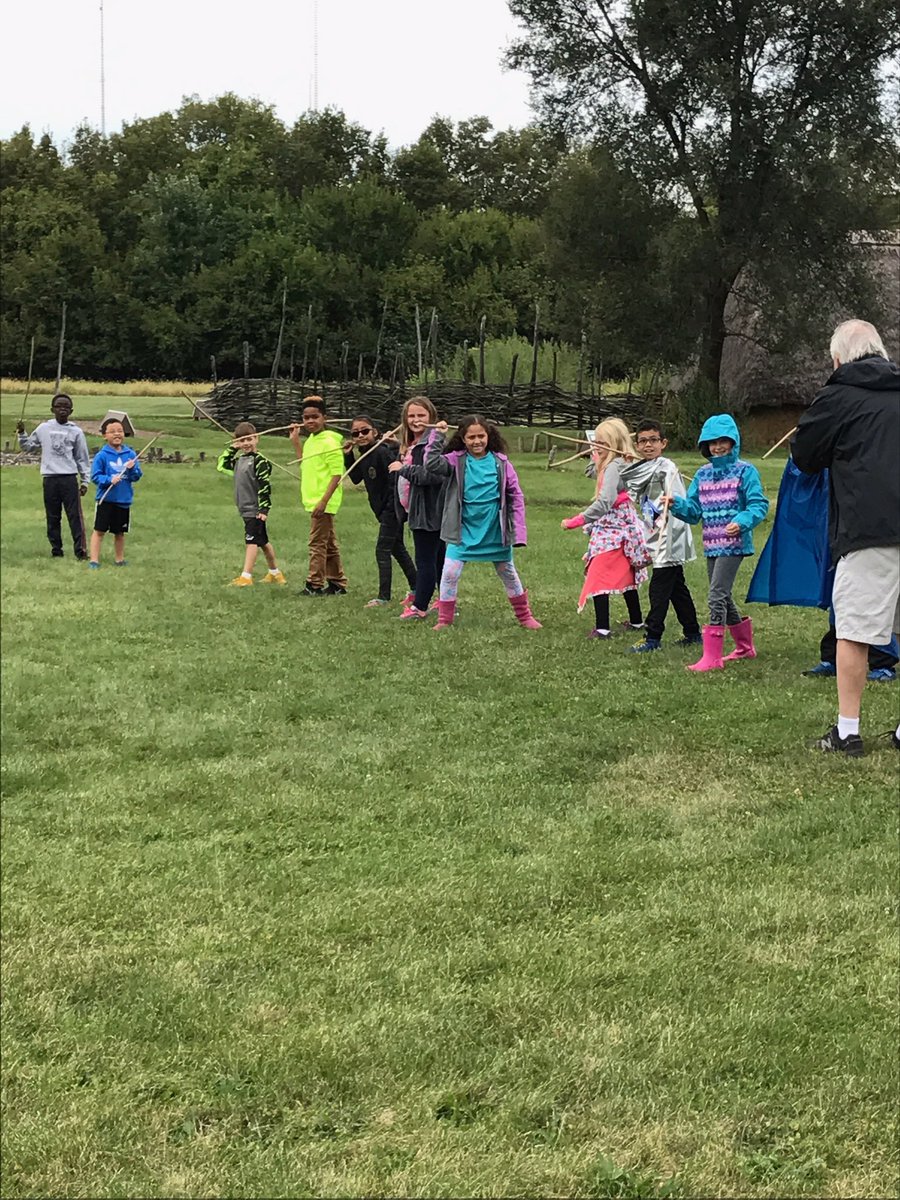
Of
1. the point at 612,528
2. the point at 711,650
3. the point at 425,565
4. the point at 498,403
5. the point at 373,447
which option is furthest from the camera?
the point at 498,403

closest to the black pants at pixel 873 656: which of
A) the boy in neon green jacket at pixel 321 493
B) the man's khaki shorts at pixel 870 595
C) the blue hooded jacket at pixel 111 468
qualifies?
the man's khaki shorts at pixel 870 595

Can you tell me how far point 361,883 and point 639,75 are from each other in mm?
29482

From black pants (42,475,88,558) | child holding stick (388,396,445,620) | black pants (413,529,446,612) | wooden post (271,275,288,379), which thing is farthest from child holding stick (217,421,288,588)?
black pants (413,529,446,612)

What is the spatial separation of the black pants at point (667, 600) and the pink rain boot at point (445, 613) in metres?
1.71

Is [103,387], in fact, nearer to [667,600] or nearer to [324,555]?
[324,555]

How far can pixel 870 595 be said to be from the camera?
6078 millimetres

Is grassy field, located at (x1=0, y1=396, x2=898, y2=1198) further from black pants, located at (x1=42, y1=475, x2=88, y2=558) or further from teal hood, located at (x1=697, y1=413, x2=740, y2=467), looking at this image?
black pants, located at (x1=42, y1=475, x2=88, y2=558)

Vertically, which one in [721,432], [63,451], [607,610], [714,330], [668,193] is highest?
[668,193]

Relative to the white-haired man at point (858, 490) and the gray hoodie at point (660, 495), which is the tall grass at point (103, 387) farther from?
the white-haired man at point (858, 490)

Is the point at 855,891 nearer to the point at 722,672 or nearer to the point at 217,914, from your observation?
the point at 217,914

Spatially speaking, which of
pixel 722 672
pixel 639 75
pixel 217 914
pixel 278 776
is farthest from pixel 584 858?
pixel 639 75

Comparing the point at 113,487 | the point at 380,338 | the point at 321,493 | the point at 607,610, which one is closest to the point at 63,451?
the point at 113,487

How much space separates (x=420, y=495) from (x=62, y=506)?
17.8 feet

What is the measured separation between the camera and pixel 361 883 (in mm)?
4809
